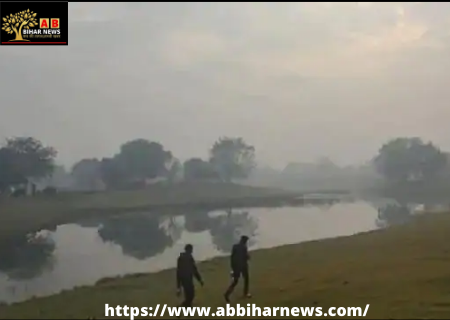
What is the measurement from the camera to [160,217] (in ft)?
200

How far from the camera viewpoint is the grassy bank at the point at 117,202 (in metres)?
53.8

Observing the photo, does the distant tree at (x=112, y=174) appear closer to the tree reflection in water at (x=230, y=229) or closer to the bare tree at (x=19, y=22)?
the tree reflection in water at (x=230, y=229)

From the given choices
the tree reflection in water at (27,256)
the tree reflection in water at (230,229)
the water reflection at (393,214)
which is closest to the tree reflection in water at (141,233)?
the tree reflection in water at (230,229)

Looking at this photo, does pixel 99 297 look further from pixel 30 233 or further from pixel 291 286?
pixel 30 233

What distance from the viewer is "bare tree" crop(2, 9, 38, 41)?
19.2 m

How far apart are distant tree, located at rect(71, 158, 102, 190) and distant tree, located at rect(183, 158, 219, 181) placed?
17.1m

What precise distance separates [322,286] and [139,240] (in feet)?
88.9

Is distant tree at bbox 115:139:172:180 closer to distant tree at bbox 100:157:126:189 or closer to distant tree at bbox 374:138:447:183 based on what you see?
distant tree at bbox 100:157:126:189

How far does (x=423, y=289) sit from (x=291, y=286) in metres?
3.82

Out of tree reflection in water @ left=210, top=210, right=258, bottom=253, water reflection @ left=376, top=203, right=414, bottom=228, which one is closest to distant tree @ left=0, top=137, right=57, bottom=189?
tree reflection in water @ left=210, top=210, right=258, bottom=253

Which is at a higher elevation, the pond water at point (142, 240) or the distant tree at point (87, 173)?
the distant tree at point (87, 173)

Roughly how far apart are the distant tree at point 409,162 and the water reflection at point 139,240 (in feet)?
42.2

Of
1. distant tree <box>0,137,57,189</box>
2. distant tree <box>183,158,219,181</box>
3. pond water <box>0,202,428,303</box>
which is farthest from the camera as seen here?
distant tree <box>183,158,219,181</box>

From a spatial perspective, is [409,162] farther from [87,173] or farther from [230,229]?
[87,173]
